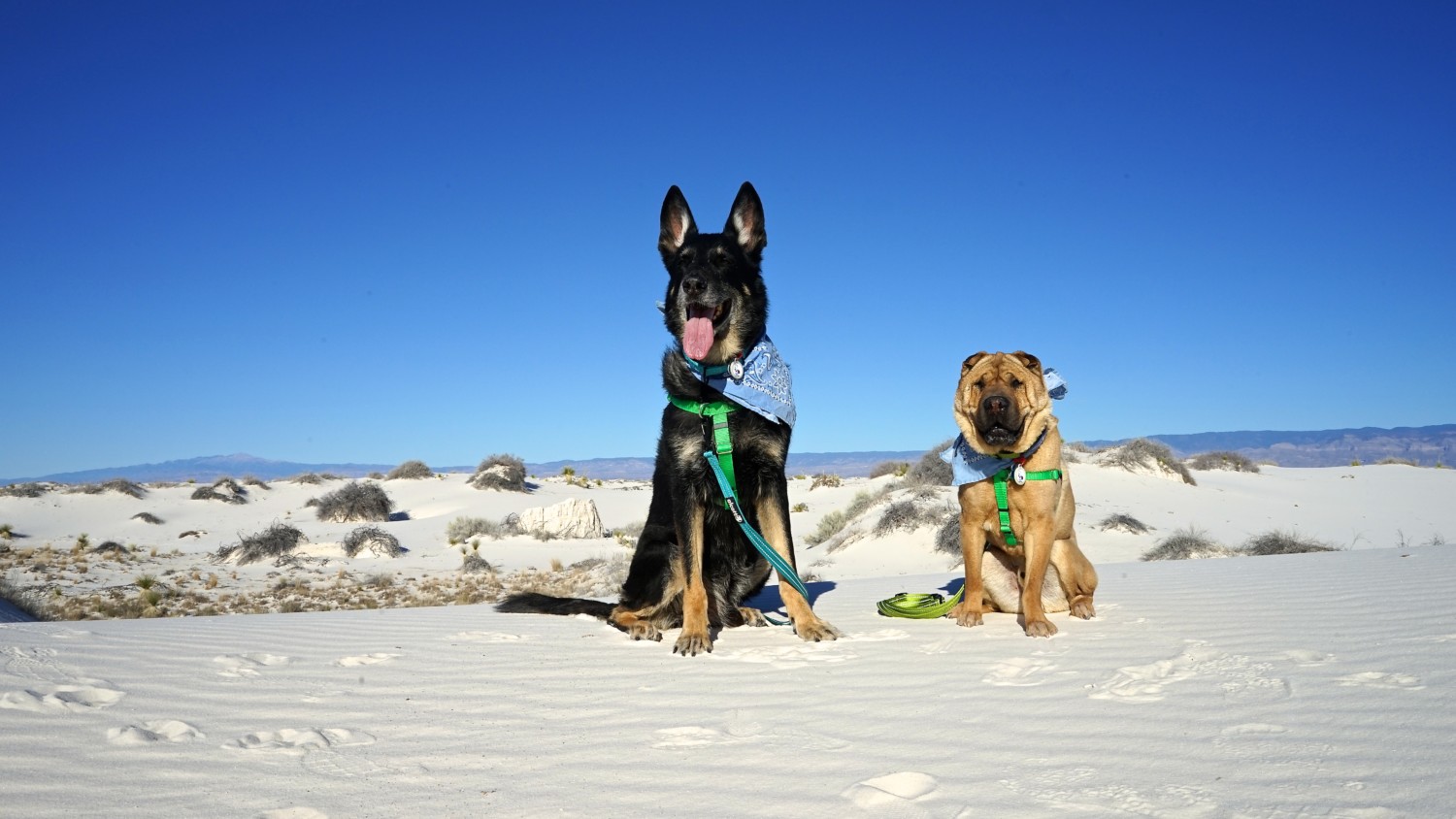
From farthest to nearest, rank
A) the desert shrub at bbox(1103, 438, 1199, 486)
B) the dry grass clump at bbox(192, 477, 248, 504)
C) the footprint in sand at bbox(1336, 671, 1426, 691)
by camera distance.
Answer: the dry grass clump at bbox(192, 477, 248, 504) < the desert shrub at bbox(1103, 438, 1199, 486) < the footprint in sand at bbox(1336, 671, 1426, 691)

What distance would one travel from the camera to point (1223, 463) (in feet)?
92.3

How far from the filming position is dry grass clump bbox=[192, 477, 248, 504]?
98.8ft

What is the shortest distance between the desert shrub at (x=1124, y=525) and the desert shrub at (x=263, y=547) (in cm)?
1608

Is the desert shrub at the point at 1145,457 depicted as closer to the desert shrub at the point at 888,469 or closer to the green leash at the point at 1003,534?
the desert shrub at the point at 888,469

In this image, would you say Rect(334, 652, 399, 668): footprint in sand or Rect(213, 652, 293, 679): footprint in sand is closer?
Rect(213, 652, 293, 679): footprint in sand

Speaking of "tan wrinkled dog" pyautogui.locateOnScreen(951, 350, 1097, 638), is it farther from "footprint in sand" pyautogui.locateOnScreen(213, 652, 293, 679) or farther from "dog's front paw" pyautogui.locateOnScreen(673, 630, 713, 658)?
"footprint in sand" pyautogui.locateOnScreen(213, 652, 293, 679)

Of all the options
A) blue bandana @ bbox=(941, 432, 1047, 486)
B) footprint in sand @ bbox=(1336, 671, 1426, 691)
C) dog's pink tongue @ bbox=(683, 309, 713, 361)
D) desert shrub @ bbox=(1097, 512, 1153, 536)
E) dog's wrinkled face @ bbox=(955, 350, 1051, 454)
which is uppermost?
dog's pink tongue @ bbox=(683, 309, 713, 361)

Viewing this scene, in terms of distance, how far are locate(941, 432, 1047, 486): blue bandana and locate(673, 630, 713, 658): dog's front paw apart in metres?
1.67

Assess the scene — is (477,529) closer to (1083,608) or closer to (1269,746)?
(1083,608)

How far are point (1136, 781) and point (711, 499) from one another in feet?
9.55

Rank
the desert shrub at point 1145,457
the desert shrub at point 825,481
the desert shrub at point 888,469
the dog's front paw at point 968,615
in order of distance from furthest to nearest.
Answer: the desert shrub at point 825,481
the desert shrub at point 888,469
the desert shrub at point 1145,457
the dog's front paw at point 968,615

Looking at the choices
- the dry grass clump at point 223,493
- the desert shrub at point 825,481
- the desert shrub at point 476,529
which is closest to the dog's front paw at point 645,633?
the desert shrub at point 476,529

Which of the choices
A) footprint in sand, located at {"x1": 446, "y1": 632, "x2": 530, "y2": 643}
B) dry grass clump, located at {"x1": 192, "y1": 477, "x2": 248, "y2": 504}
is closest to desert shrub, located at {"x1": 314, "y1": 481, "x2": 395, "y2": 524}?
dry grass clump, located at {"x1": 192, "y1": 477, "x2": 248, "y2": 504}

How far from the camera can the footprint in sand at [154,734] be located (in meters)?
3.28
